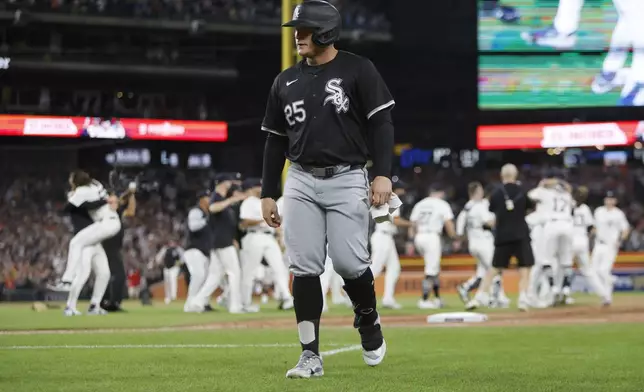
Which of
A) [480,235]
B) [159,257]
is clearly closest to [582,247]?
[480,235]

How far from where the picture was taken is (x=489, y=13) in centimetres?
3253

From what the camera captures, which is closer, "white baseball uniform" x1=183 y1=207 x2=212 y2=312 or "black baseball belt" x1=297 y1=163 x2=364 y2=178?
"black baseball belt" x1=297 y1=163 x2=364 y2=178

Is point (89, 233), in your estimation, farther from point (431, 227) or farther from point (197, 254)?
point (431, 227)

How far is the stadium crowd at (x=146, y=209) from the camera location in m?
30.2

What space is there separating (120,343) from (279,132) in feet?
12.6

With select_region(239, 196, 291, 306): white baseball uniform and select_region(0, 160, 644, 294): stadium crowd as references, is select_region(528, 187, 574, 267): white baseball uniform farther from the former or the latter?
select_region(0, 160, 644, 294): stadium crowd

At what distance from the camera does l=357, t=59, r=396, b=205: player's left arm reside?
6.34 m

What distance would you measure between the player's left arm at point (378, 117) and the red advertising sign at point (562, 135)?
29.1 meters

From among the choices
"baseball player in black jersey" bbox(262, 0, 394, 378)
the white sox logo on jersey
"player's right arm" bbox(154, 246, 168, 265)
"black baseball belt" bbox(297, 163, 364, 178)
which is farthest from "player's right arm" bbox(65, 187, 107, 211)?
"player's right arm" bbox(154, 246, 168, 265)

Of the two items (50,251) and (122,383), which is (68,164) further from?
(122,383)

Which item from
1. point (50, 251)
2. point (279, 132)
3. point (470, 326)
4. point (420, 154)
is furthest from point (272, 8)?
point (279, 132)

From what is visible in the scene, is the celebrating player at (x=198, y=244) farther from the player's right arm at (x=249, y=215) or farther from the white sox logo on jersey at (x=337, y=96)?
the white sox logo on jersey at (x=337, y=96)

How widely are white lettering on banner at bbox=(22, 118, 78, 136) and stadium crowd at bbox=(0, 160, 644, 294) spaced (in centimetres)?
244

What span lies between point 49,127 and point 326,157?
95.3 ft
